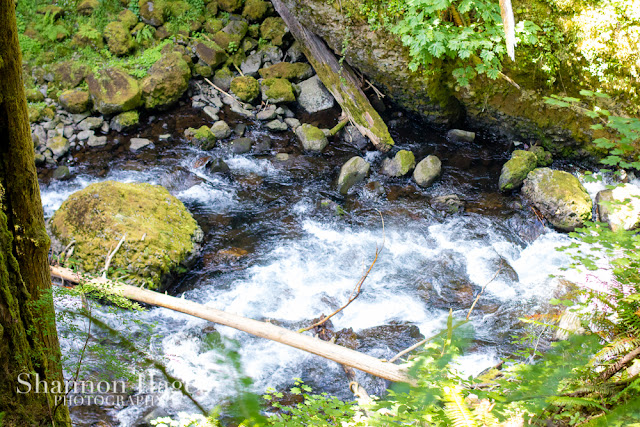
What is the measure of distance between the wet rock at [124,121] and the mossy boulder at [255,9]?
11.0 feet

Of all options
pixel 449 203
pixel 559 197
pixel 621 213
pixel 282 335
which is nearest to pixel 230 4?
pixel 449 203

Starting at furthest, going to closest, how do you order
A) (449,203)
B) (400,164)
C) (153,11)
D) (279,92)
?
(153,11) → (279,92) → (400,164) → (449,203)

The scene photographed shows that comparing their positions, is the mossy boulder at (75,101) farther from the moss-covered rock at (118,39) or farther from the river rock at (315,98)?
the river rock at (315,98)

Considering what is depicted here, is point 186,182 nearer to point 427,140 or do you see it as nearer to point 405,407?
point 427,140

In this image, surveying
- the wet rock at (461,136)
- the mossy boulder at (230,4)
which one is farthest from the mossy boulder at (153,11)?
the wet rock at (461,136)

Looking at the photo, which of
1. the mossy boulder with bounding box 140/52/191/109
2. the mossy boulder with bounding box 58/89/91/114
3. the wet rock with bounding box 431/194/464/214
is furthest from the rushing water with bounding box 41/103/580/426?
the mossy boulder with bounding box 58/89/91/114

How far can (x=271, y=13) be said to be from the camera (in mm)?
9047

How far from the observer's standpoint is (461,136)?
768cm

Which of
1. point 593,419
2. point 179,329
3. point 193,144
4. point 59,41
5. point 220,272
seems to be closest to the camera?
point 593,419

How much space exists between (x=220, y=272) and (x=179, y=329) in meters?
1.03

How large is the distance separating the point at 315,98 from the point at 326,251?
12.3ft

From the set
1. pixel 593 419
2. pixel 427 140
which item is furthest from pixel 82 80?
pixel 593 419

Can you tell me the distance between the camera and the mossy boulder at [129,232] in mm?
4844

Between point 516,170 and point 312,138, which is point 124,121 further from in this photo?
point 516,170
